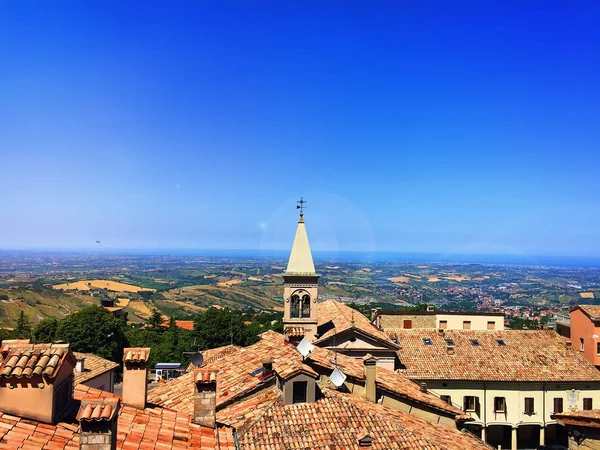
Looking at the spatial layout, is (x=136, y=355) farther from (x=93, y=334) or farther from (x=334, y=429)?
(x=93, y=334)

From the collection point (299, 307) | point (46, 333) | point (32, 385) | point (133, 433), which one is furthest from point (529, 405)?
point (46, 333)

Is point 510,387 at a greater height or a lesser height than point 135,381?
lesser

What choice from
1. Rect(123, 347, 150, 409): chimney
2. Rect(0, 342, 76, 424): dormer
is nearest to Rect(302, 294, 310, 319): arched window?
Rect(123, 347, 150, 409): chimney

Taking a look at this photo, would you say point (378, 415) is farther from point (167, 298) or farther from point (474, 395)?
point (167, 298)

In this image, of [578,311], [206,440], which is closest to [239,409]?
[206,440]

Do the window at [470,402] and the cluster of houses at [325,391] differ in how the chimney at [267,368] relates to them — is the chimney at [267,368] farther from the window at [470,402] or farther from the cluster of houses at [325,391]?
the window at [470,402]

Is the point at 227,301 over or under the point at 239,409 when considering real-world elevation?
under

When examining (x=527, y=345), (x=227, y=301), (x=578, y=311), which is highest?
(x=578, y=311)

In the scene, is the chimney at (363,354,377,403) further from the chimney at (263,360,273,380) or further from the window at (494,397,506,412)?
the window at (494,397,506,412)
